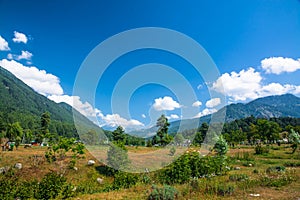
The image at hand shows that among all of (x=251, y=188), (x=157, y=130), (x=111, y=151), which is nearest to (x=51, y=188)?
(x=111, y=151)

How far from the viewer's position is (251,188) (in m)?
9.72

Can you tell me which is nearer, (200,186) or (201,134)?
(200,186)

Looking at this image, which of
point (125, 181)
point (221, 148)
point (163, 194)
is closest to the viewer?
point (163, 194)

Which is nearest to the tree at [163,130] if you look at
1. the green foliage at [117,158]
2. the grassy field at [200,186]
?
the grassy field at [200,186]

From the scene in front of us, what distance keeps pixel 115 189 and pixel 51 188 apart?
149 inches

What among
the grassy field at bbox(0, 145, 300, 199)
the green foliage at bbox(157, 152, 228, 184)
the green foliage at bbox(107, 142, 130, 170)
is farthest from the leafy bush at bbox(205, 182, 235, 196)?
the green foliage at bbox(107, 142, 130, 170)

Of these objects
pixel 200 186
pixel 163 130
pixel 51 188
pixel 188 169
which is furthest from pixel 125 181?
pixel 163 130

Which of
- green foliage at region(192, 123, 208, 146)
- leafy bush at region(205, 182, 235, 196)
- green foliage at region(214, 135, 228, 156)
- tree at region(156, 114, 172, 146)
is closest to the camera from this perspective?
leafy bush at region(205, 182, 235, 196)

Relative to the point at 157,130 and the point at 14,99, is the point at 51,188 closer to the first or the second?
the point at 157,130

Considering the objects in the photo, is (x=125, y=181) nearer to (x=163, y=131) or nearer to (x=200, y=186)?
(x=200, y=186)

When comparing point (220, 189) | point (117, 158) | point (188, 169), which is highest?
point (117, 158)

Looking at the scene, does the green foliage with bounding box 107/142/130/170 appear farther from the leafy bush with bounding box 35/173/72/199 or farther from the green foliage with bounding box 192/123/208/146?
the green foliage with bounding box 192/123/208/146

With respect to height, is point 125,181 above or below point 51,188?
below

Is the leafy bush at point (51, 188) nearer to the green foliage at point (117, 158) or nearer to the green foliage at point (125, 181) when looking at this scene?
the green foliage at point (125, 181)
